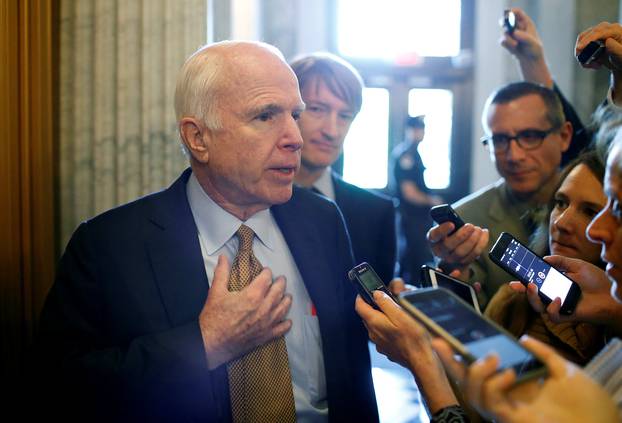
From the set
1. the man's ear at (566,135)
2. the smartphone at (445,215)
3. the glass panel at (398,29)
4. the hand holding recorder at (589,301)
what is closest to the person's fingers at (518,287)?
the hand holding recorder at (589,301)

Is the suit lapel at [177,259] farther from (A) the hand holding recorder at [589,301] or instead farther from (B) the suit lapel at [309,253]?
(A) the hand holding recorder at [589,301]

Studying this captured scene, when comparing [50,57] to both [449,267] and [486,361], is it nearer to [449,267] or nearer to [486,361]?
[449,267]

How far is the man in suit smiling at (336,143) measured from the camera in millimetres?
2518

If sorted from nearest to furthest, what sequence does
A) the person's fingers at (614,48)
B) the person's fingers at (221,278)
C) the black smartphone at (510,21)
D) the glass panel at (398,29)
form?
the person's fingers at (221,278)
the person's fingers at (614,48)
the black smartphone at (510,21)
the glass panel at (398,29)

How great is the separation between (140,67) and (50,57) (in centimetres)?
33

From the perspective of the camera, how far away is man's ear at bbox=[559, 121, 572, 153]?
266 centimetres

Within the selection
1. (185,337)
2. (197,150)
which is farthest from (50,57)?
(185,337)

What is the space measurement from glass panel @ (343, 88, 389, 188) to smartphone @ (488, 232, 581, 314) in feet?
21.9

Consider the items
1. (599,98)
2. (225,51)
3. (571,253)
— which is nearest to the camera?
(225,51)

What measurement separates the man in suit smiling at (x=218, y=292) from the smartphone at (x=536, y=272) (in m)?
0.50

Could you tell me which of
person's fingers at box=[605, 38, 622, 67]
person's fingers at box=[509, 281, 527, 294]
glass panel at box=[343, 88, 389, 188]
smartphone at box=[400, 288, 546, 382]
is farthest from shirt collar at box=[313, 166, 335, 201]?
glass panel at box=[343, 88, 389, 188]

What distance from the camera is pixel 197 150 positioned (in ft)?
5.84

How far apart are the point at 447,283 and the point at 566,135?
1283 millimetres

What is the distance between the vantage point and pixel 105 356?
1.51m
